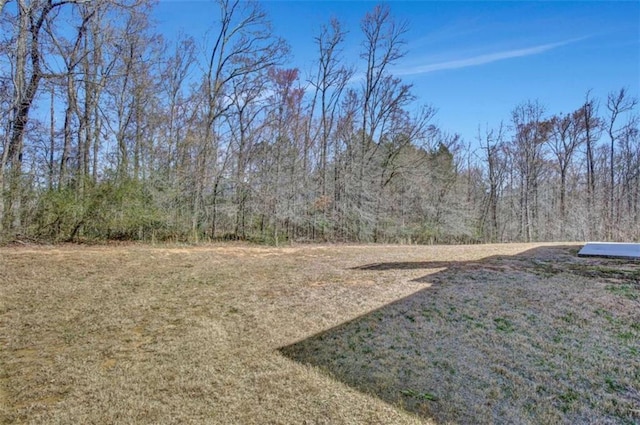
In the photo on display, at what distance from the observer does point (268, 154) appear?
12250mm

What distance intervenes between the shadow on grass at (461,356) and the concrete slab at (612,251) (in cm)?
373

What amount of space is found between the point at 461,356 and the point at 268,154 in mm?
10356

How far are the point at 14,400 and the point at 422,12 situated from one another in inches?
437

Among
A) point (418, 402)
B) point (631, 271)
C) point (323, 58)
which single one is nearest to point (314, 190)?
point (323, 58)

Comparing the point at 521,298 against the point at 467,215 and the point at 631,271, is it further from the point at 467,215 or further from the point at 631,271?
the point at 467,215

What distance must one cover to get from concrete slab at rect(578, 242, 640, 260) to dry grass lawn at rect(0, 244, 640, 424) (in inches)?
73.1

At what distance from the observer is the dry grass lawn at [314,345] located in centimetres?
214

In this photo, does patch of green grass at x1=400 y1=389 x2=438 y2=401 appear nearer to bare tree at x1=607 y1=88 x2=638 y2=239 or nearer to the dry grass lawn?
the dry grass lawn

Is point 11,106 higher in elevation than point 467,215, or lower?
higher

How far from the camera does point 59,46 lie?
8484 mm

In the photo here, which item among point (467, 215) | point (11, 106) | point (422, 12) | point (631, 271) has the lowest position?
point (631, 271)

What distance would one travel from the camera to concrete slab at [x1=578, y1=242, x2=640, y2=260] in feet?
22.5

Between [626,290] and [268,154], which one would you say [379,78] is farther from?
[626,290]

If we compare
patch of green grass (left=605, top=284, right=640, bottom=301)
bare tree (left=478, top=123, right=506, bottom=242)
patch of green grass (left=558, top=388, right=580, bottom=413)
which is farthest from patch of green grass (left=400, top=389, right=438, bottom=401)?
bare tree (left=478, top=123, right=506, bottom=242)
